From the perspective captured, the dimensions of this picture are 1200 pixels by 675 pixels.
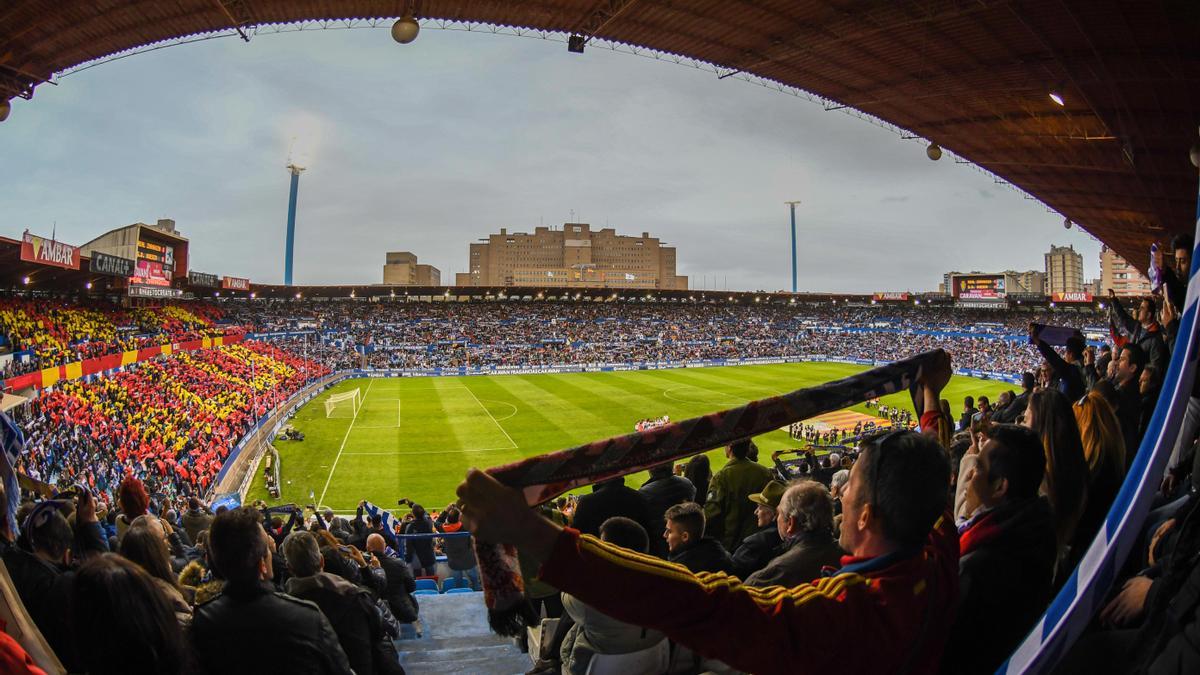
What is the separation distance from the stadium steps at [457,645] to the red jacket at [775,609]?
11.4ft

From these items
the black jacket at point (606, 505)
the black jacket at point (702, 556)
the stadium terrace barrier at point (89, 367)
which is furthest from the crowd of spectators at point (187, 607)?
the stadium terrace barrier at point (89, 367)

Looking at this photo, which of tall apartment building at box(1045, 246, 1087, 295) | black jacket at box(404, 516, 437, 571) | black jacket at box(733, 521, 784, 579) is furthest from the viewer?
tall apartment building at box(1045, 246, 1087, 295)

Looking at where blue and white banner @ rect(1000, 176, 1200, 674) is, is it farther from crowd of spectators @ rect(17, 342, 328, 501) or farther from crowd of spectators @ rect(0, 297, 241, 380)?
crowd of spectators @ rect(0, 297, 241, 380)

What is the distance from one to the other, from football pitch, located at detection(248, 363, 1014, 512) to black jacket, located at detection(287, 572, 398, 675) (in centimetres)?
1052

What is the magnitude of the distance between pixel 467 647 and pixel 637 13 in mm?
16299

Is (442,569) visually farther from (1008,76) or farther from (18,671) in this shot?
(1008,76)

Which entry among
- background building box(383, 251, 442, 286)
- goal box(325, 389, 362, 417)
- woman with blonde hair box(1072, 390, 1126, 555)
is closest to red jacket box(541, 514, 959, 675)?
woman with blonde hair box(1072, 390, 1126, 555)

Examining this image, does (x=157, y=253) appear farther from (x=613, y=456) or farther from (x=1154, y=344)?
(x=1154, y=344)

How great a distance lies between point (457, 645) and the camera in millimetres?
5559

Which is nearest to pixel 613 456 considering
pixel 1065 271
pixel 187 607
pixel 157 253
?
pixel 187 607

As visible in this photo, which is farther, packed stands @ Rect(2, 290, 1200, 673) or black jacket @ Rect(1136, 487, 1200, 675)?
packed stands @ Rect(2, 290, 1200, 673)

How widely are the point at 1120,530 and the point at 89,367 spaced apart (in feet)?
105

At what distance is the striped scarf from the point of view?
5.34 feet

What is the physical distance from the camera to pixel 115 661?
2.19m
